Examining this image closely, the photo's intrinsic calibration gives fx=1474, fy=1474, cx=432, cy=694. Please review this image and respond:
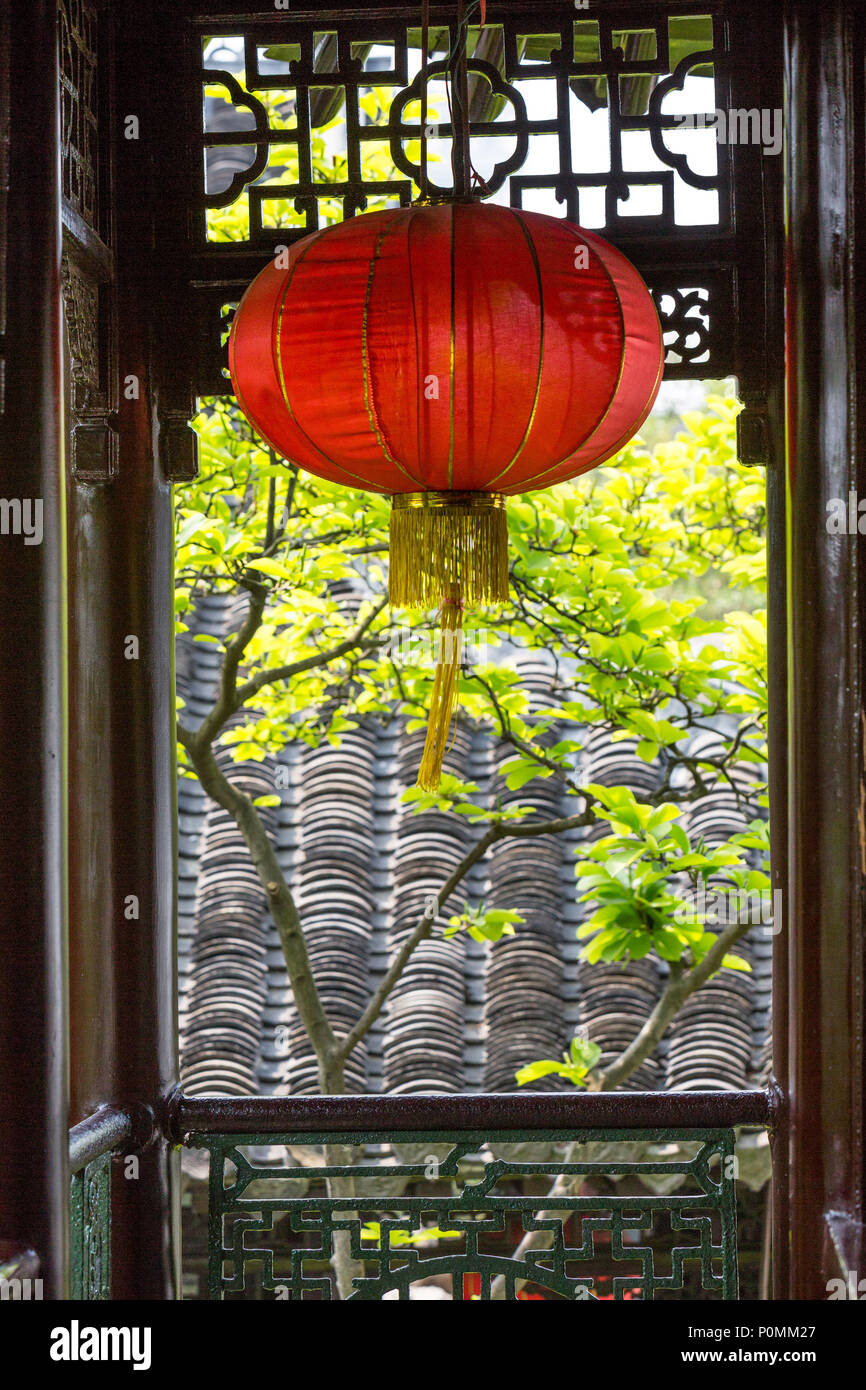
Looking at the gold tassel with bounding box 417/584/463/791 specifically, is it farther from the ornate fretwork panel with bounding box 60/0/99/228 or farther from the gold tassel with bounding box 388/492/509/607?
the ornate fretwork panel with bounding box 60/0/99/228

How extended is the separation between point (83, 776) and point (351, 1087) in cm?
255

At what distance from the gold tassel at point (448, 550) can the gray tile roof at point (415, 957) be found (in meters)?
3.08

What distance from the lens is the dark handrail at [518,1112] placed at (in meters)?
2.64

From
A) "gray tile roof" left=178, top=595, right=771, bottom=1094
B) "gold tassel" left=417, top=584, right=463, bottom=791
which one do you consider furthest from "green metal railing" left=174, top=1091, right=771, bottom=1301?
"gray tile roof" left=178, top=595, right=771, bottom=1094

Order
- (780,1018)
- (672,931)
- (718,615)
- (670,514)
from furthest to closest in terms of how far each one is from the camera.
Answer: (718,615) < (670,514) < (672,931) < (780,1018)

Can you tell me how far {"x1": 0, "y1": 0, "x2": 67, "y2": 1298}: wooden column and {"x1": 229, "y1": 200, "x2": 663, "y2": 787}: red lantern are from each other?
0.35 m

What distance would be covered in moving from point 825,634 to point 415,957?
3.22 metres

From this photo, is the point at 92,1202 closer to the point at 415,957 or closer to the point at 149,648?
the point at 149,648

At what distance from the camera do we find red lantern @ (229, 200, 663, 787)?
6.68 ft

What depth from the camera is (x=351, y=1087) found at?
16.4 feet

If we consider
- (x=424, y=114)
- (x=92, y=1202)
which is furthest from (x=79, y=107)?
(x=92, y=1202)
